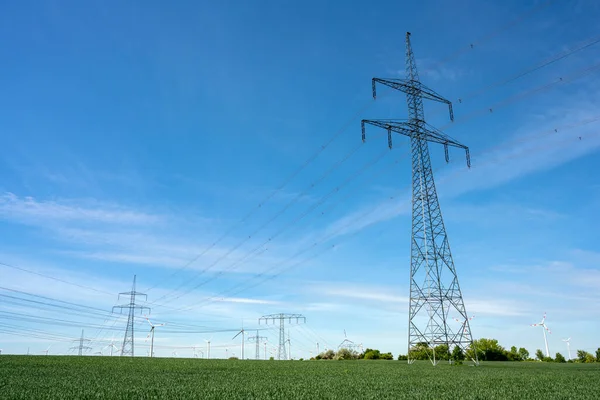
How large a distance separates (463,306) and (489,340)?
10976cm

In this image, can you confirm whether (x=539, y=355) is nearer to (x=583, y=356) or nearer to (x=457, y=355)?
(x=583, y=356)

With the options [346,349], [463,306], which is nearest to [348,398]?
[463,306]

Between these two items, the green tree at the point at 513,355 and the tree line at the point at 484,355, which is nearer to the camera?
the tree line at the point at 484,355

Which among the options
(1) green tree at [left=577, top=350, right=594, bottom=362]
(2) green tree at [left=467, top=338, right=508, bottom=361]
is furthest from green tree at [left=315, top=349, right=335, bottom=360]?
(1) green tree at [left=577, top=350, right=594, bottom=362]

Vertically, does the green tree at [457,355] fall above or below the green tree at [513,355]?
above

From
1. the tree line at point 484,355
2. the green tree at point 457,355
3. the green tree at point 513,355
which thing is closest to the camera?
the green tree at point 457,355

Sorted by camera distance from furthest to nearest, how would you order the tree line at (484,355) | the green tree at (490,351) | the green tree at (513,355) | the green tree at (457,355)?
1. the green tree at (513,355)
2. the green tree at (490,351)
3. the tree line at (484,355)
4. the green tree at (457,355)

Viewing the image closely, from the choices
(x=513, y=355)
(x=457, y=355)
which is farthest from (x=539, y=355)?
(x=457, y=355)

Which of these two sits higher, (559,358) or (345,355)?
(345,355)

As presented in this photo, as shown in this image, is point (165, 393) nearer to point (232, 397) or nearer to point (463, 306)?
point (232, 397)

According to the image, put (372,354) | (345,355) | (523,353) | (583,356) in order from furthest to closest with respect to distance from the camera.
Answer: (523,353) < (583,356) < (372,354) < (345,355)

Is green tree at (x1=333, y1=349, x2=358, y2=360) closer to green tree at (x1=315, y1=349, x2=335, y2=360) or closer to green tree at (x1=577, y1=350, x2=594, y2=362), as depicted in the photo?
green tree at (x1=315, y1=349, x2=335, y2=360)

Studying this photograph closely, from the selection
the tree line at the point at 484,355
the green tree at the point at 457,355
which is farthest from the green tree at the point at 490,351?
the green tree at the point at 457,355

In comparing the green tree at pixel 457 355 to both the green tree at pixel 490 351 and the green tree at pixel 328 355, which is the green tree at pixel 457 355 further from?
the green tree at pixel 490 351
